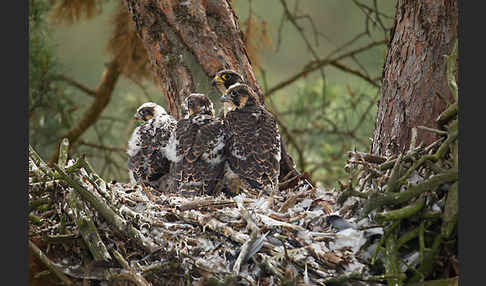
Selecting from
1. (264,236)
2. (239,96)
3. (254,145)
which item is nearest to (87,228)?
(264,236)

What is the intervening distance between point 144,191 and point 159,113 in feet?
3.38

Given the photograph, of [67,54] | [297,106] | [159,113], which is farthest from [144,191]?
[67,54]

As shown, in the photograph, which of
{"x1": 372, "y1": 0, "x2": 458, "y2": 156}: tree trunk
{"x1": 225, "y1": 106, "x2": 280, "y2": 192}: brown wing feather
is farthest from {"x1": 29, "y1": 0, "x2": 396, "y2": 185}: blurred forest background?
{"x1": 372, "y1": 0, "x2": 458, "y2": 156}: tree trunk

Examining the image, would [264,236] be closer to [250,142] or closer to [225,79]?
[250,142]

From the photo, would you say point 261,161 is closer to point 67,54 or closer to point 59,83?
point 59,83

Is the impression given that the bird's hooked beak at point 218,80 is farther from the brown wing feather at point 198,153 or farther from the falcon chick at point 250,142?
the brown wing feather at point 198,153

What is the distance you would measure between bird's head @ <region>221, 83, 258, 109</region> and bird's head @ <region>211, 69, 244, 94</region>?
126 millimetres

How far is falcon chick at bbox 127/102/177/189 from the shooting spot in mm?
3377

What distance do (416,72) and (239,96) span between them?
1153 millimetres

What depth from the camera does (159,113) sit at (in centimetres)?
374

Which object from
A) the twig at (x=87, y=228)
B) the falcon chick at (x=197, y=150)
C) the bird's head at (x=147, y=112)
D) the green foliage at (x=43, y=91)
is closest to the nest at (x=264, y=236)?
the twig at (x=87, y=228)

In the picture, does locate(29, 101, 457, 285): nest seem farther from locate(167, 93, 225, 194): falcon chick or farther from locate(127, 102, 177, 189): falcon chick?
locate(127, 102, 177, 189): falcon chick

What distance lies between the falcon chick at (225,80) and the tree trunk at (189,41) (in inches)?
4.5

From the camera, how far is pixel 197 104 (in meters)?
3.34
